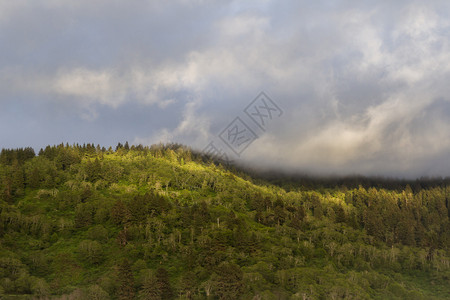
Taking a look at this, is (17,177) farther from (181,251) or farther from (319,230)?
(319,230)

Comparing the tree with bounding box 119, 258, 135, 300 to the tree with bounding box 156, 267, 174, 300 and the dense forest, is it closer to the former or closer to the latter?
the dense forest

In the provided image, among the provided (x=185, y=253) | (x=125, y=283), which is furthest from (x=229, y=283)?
(x=185, y=253)

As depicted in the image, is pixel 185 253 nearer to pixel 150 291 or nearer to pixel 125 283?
pixel 150 291

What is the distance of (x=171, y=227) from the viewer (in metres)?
161

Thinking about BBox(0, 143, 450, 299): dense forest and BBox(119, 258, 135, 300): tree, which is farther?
BBox(0, 143, 450, 299): dense forest

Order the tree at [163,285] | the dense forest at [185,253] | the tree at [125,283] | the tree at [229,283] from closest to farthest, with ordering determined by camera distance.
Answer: the tree at [125,283]
the tree at [229,283]
the tree at [163,285]
the dense forest at [185,253]

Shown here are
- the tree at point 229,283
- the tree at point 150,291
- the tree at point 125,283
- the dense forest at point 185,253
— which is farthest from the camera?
the dense forest at point 185,253

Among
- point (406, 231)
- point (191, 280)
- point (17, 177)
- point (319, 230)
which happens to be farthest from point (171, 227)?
point (406, 231)

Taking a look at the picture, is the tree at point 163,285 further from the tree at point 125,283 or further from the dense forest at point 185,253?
the tree at point 125,283

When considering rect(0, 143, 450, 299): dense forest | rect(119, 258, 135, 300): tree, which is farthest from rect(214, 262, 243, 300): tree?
rect(119, 258, 135, 300): tree

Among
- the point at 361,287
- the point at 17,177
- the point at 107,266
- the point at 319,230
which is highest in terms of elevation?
the point at 17,177

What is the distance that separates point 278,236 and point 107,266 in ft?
286

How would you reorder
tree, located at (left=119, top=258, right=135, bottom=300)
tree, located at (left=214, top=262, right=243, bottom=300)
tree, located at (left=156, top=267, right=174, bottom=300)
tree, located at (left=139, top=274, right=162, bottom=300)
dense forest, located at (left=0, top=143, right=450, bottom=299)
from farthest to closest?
dense forest, located at (left=0, top=143, right=450, bottom=299), tree, located at (left=156, top=267, right=174, bottom=300), tree, located at (left=214, top=262, right=243, bottom=300), tree, located at (left=119, top=258, right=135, bottom=300), tree, located at (left=139, top=274, right=162, bottom=300)

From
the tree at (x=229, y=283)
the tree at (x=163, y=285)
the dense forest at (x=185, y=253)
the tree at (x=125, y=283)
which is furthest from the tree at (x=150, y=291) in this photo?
the tree at (x=229, y=283)
